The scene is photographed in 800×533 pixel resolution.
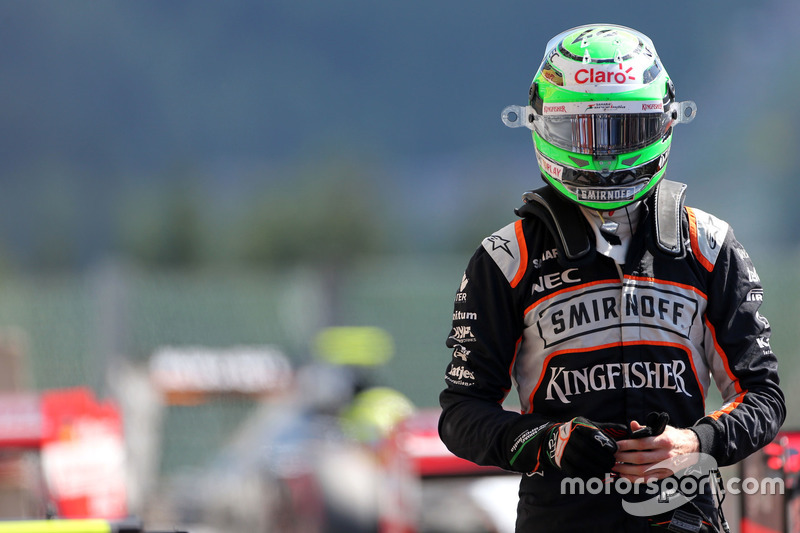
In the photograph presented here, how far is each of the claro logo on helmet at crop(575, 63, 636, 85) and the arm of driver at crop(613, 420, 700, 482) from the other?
2.41ft

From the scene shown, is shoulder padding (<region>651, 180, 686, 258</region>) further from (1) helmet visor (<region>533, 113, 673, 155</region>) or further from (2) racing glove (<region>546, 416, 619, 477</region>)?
(2) racing glove (<region>546, 416, 619, 477</region>)

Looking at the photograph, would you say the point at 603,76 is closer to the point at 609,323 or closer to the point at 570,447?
the point at 609,323

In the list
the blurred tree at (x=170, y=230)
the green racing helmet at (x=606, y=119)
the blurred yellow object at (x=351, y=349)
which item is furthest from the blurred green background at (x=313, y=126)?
the green racing helmet at (x=606, y=119)

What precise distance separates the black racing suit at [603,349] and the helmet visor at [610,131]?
0.54 ft

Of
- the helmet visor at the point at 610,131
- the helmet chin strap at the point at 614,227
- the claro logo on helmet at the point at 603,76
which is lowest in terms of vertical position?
the helmet chin strap at the point at 614,227

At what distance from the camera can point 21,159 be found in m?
82.7

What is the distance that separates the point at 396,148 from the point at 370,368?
81528 mm

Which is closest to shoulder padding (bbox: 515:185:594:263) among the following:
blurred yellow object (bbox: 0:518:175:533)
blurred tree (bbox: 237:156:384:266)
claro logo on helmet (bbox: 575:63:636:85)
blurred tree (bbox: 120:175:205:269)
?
claro logo on helmet (bbox: 575:63:636:85)

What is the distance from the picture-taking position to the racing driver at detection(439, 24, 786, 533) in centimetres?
223

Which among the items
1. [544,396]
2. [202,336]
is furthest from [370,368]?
[544,396]

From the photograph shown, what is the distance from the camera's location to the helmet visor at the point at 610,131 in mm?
2365

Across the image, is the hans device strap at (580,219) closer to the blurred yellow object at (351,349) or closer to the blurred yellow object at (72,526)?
the blurred yellow object at (72,526)

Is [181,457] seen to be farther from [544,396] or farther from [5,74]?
[5,74]

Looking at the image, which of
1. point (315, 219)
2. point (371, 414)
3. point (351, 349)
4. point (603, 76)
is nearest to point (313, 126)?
point (315, 219)
